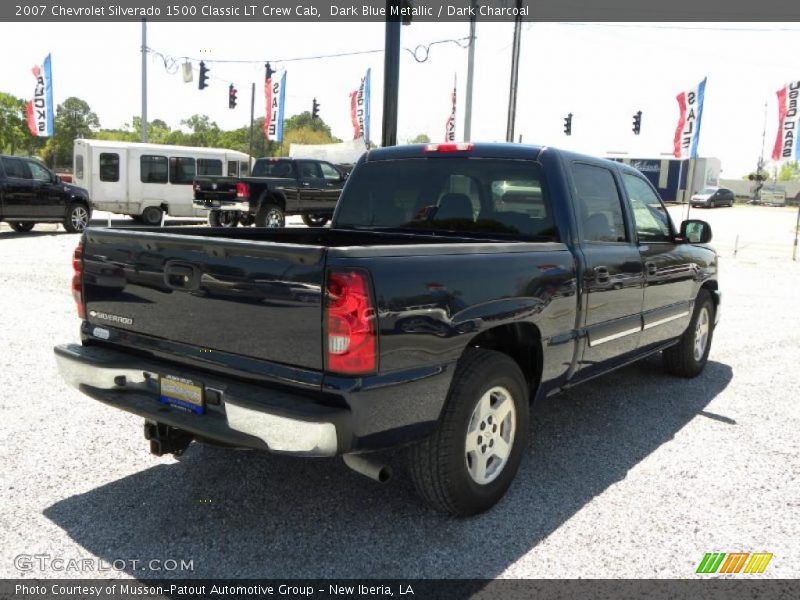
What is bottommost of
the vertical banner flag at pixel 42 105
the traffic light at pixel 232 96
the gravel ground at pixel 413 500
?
the gravel ground at pixel 413 500

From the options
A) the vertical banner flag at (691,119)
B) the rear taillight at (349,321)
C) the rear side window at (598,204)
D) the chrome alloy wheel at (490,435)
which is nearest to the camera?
the rear taillight at (349,321)

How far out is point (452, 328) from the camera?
9.93 feet

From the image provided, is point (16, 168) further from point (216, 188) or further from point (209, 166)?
point (209, 166)

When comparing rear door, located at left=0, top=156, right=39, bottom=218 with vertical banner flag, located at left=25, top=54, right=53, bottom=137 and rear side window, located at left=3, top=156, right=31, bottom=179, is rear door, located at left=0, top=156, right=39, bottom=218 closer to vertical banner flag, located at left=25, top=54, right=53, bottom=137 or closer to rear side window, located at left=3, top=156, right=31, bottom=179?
rear side window, located at left=3, top=156, right=31, bottom=179

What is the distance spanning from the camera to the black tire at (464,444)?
3.11 meters

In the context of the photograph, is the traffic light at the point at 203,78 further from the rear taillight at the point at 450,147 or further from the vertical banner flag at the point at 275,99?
the rear taillight at the point at 450,147

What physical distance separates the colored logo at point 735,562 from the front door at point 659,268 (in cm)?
199

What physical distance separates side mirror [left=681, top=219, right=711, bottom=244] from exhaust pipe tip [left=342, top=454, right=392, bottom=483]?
3536 mm

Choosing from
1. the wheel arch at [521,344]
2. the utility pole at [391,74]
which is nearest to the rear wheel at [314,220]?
the utility pole at [391,74]

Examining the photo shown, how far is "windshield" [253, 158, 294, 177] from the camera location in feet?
61.8

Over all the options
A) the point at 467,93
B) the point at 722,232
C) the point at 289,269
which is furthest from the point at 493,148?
the point at 722,232

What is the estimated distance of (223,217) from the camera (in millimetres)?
18094

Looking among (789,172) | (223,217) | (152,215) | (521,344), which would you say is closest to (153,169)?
(152,215)

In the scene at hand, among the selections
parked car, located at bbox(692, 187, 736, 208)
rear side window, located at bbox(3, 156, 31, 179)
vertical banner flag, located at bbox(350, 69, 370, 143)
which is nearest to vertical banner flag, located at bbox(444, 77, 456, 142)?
vertical banner flag, located at bbox(350, 69, 370, 143)
